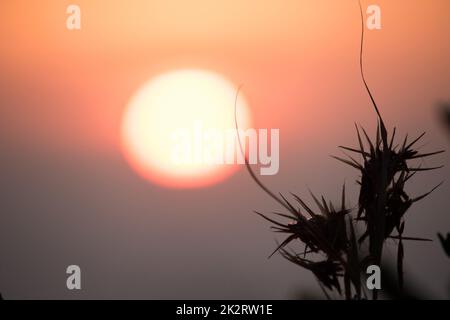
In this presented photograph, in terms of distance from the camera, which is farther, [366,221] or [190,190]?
[190,190]

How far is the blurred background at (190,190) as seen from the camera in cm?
379

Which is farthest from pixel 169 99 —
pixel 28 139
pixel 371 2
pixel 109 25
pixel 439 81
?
pixel 439 81

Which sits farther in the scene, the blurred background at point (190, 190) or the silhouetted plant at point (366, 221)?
the blurred background at point (190, 190)

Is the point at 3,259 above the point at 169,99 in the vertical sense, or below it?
below

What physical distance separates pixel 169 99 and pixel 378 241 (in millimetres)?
2001

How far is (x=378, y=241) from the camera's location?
2584 mm

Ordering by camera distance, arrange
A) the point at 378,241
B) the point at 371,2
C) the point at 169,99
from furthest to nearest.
A: the point at 169,99 < the point at 371,2 < the point at 378,241

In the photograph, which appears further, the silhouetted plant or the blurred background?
the blurred background

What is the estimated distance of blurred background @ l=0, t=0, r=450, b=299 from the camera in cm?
379

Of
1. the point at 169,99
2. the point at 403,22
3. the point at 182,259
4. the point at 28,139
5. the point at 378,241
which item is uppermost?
the point at 403,22

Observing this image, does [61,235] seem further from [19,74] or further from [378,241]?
[378,241]

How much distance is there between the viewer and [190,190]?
12.9 feet

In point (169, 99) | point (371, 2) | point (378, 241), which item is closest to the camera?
point (378, 241)
